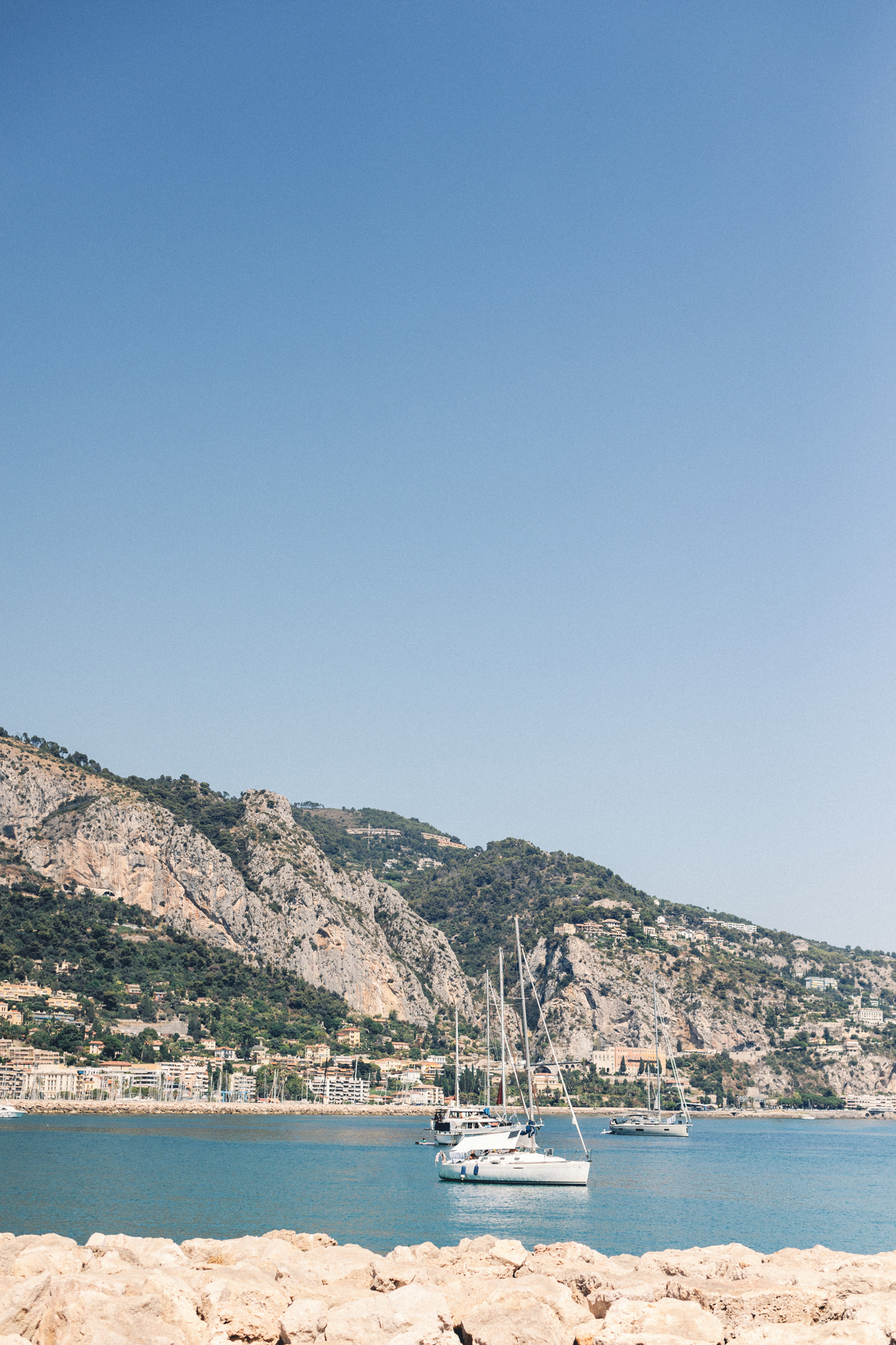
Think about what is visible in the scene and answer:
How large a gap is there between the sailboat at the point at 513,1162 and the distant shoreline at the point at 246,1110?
60.6 metres

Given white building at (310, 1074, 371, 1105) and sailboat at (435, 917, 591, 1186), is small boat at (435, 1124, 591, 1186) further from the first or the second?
white building at (310, 1074, 371, 1105)

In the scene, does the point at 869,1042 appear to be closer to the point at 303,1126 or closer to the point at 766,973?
the point at 766,973

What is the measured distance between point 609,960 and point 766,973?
34.2 m

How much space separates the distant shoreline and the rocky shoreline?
3665 inches

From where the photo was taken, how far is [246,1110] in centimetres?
11825

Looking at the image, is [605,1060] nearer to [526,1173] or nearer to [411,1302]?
[526,1173]

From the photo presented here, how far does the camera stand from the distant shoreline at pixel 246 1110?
336 feet

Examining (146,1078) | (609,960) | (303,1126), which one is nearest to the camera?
(303,1126)

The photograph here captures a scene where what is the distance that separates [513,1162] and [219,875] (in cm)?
11218

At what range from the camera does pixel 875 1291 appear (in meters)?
14.4

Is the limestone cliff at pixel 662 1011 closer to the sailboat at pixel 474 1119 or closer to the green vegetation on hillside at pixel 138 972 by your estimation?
the green vegetation on hillside at pixel 138 972

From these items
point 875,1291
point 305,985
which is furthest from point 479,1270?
point 305,985

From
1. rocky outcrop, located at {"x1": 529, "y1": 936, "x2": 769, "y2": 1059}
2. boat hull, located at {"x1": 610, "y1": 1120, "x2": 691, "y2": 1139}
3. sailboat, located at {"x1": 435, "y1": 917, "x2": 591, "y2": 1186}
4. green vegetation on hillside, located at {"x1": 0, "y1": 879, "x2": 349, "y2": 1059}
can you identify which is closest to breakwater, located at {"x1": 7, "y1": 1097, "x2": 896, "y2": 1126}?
green vegetation on hillside, located at {"x1": 0, "y1": 879, "x2": 349, "y2": 1059}

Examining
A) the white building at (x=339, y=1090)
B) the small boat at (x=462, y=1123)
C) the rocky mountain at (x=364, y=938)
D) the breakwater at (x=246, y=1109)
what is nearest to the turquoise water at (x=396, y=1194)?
the small boat at (x=462, y=1123)
